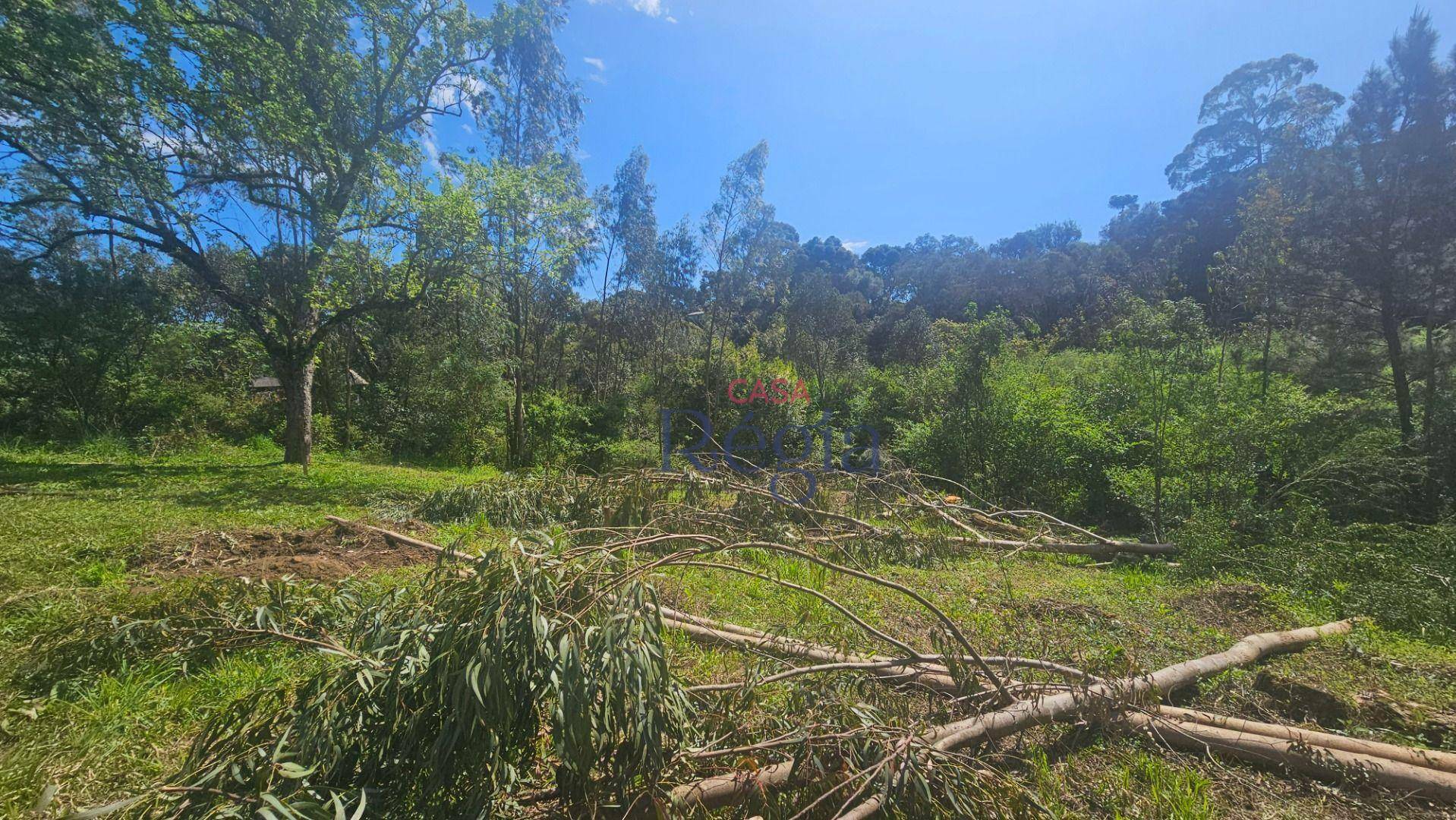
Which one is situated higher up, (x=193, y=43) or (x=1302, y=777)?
(x=193, y=43)

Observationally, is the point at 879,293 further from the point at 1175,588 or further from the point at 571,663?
the point at 571,663

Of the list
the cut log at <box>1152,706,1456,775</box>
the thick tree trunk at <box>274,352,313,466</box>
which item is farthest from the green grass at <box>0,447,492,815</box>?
the cut log at <box>1152,706,1456,775</box>

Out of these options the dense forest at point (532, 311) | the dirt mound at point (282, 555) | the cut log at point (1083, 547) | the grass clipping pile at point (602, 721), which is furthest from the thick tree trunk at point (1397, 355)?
the dirt mound at point (282, 555)

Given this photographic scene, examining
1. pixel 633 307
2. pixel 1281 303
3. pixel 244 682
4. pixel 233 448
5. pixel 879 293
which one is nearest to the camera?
pixel 244 682

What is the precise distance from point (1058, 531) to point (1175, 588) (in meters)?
2.54

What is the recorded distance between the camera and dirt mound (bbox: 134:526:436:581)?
3828mm

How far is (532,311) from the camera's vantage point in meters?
16.1

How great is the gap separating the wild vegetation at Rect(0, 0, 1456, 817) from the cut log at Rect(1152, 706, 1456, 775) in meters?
0.03

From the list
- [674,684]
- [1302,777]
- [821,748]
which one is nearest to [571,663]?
[674,684]

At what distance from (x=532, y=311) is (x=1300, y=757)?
16.9 meters

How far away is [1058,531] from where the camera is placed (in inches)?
291

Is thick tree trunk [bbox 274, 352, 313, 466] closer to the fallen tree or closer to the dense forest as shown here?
the dense forest

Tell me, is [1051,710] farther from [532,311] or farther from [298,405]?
[532,311]

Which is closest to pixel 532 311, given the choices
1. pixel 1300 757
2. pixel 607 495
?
pixel 607 495
